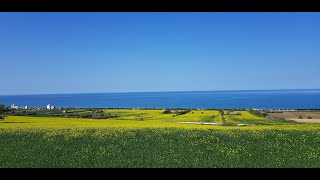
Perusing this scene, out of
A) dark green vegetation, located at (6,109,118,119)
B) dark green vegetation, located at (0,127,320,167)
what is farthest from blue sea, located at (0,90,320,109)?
dark green vegetation, located at (0,127,320,167)

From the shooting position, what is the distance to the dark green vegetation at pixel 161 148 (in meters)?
6.43

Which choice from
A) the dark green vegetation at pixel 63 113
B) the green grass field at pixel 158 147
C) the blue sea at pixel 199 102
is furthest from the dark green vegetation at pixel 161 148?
the dark green vegetation at pixel 63 113

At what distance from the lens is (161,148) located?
7.25m

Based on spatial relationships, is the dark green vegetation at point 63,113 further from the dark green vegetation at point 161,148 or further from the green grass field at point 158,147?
the dark green vegetation at point 161,148

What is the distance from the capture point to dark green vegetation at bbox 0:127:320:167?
6.43 m

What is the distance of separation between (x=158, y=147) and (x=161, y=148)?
84 mm

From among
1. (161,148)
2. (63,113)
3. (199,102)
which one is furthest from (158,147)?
(199,102)

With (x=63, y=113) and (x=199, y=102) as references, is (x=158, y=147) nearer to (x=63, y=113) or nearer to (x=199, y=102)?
(x=63, y=113)

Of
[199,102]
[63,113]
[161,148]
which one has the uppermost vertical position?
[199,102]

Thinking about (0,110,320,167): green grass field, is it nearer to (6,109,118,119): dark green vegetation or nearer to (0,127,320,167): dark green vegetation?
(0,127,320,167): dark green vegetation

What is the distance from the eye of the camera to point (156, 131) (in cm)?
880
